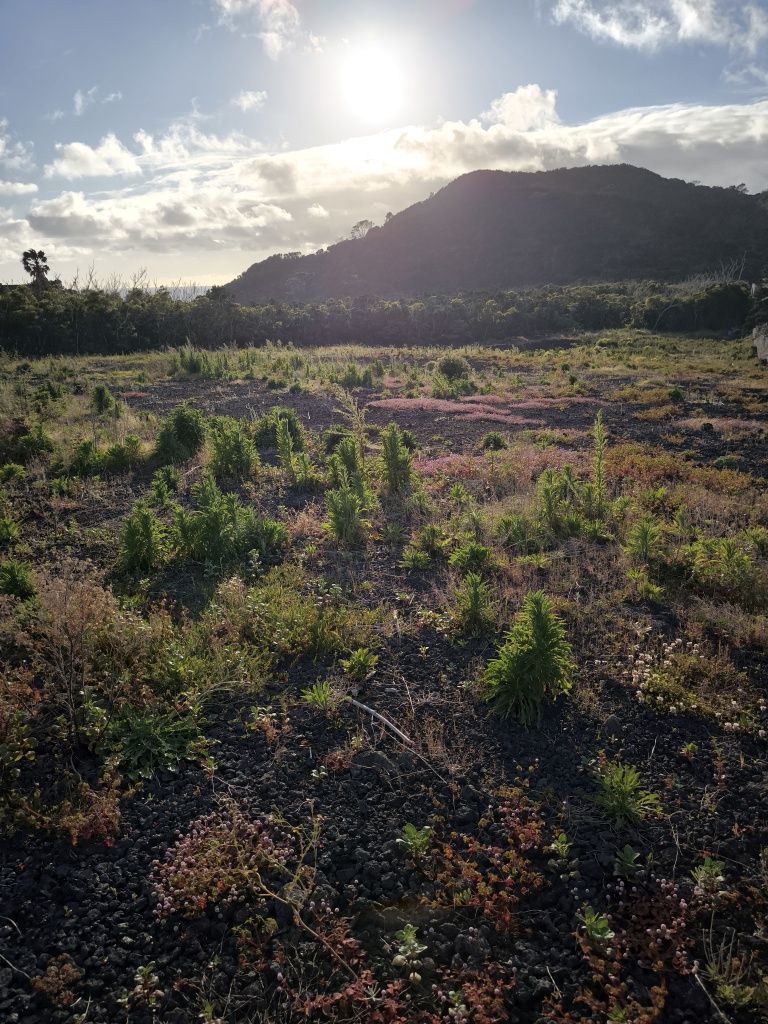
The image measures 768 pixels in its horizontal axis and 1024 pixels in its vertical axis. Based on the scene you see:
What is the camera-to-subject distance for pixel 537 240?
107 m

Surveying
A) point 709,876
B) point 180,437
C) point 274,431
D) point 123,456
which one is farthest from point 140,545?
point 274,431

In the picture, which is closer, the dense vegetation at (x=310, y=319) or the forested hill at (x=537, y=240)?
the dense vegetation at (x=310, y=319)

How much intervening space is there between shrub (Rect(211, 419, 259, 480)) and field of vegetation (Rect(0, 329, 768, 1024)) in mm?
1806

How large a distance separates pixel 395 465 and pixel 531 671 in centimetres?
632

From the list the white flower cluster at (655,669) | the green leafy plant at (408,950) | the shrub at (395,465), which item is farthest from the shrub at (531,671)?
the shrub at (395,465)

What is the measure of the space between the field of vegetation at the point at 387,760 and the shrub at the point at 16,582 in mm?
22

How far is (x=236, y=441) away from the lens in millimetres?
11547

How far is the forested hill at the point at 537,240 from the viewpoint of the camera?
92750 millimetres

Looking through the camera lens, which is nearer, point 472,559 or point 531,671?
Answer: point 531,671

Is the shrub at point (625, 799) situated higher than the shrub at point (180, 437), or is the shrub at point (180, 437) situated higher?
the shrub at point (180, 437)

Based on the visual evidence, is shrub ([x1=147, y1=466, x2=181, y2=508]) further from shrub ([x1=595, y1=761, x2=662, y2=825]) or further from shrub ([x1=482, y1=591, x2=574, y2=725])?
shrub ([x1=595, y1=761, x2=662, y2=825])

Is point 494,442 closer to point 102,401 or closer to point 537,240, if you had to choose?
point 102,401

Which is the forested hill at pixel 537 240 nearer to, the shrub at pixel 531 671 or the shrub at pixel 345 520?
the shrub at pixel 345 520

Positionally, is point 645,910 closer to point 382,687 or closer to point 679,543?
point 382,687
